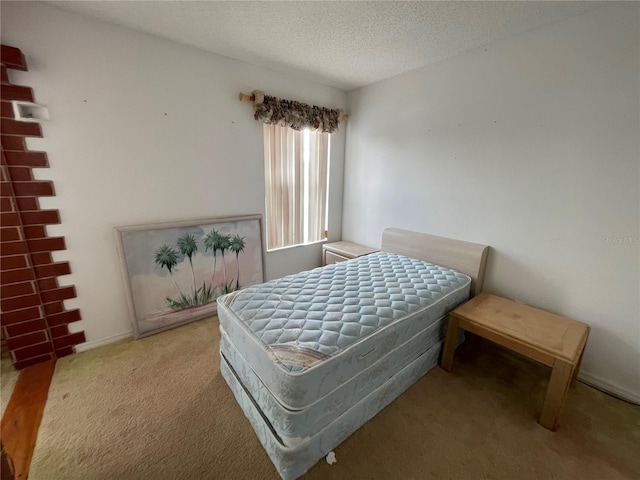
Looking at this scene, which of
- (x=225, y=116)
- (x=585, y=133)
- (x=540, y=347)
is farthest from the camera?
(x=225, y=116)

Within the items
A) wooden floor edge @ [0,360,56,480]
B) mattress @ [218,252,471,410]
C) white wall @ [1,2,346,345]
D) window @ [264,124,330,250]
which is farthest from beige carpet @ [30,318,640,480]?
window @ [264,124,330,250]

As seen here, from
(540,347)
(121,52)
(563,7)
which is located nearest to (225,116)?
(121,52)

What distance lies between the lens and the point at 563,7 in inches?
60.6

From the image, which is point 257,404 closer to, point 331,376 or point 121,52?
point 331,376

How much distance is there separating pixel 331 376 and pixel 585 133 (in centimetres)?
214

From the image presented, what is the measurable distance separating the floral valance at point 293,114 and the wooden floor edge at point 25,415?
100 inches

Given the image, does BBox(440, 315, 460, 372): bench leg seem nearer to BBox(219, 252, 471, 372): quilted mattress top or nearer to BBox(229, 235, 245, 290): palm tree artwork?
BBox(219, 252, 471, 372): quilted mattress top

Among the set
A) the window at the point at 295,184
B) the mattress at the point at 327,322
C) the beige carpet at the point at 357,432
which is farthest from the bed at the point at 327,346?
the window at the point at 295,184

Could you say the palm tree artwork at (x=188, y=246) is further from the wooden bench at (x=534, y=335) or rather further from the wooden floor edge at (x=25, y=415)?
Answer: the wooden bench at (x=534, y=335)

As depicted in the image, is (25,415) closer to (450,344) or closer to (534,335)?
(450,344)

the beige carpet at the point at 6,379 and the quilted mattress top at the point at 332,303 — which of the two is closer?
the quilted mattress top at the point at 332,303

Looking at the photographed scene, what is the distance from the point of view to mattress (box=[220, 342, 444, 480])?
3.91 ft

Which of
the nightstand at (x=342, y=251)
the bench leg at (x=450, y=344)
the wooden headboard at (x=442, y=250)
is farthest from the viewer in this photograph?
the nightstand at (x=342, y=251)

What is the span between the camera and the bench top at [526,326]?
1480mm
